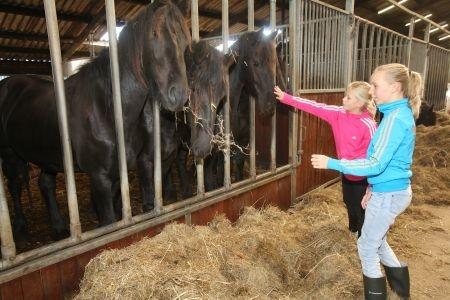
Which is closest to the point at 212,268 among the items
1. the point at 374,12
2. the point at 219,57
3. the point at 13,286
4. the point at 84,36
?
the point at 13,286

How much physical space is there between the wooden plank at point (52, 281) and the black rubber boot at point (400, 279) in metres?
2.24

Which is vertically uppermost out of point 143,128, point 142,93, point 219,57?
point 219,57

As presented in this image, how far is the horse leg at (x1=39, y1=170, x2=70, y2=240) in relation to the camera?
11.1ft

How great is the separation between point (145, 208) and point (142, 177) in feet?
1.06

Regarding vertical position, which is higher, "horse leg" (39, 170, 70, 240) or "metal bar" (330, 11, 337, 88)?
"metal bar" (330, 11, 337, 88)

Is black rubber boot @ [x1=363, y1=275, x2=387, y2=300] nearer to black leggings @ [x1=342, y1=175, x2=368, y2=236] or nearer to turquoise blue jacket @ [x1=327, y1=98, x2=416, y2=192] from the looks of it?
turquoise blue jacket @ [x1=327, y1=98, x2=416, y2=192]

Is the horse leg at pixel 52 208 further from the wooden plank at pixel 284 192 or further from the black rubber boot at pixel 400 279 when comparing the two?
the black rubber boot at pixel 400 279

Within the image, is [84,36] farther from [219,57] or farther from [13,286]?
[13,286]

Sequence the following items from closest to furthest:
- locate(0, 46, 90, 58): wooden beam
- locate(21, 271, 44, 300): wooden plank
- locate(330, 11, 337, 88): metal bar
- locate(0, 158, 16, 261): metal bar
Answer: locate(0, 158, 16, 261): metal bar < locate(21, 271, 44, 300): wooden plank < locate(330, 11, 337, 88): metal bar < locate(0, 46, 90, 58): wooden beam

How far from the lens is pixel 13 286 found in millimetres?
1725

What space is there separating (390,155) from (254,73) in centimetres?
187

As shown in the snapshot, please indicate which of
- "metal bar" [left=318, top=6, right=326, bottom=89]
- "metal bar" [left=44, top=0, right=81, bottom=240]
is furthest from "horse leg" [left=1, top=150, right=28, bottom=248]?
"metal bar" [left=318, top=6, right=326, bottom=89]

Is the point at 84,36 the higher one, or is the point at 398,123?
the point at 84,36

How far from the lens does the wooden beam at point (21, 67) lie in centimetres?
939
